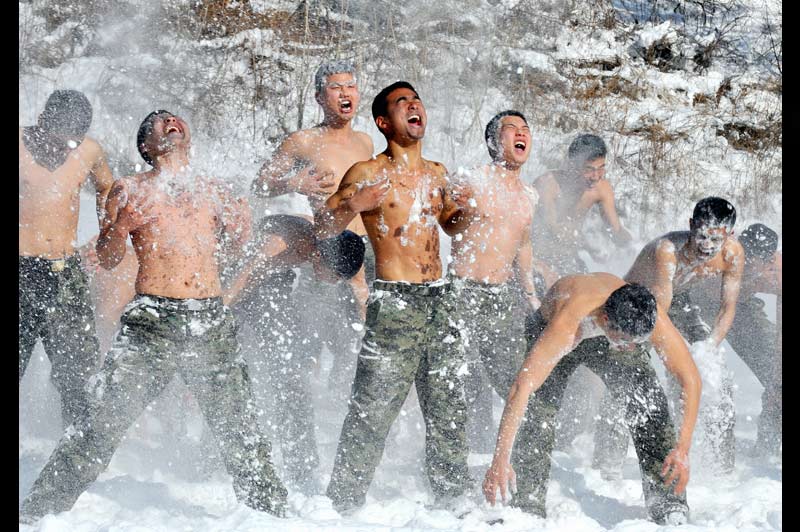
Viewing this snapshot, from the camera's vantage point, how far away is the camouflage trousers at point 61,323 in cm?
443

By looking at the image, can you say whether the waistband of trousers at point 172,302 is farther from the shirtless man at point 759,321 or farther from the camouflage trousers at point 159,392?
the shirtless man at point 759,321

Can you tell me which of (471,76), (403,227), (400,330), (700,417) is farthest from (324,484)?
(471,76)

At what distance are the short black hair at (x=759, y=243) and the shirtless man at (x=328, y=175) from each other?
2156mm

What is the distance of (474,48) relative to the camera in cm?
1097

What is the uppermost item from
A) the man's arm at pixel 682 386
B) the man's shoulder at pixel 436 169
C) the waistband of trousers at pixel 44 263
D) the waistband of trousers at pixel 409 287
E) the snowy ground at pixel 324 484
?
the man's shoulder at pixel 436 169

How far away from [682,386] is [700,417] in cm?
107

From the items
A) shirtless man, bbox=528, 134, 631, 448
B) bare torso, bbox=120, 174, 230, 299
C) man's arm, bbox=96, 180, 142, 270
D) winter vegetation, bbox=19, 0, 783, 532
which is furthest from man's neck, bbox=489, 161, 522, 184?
winter vegetation, bbox=19, 0, 783, 532

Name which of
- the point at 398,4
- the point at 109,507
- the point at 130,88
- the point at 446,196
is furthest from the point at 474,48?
the point at 109,507

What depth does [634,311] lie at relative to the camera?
12.8 feet

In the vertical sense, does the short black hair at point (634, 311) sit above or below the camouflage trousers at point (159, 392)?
above

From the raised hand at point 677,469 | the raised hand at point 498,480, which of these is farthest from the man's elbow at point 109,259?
the raised hand at point 677,469

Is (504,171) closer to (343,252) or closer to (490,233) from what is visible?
(490,233)

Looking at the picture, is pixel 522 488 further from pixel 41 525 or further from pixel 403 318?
pixel 41 525
